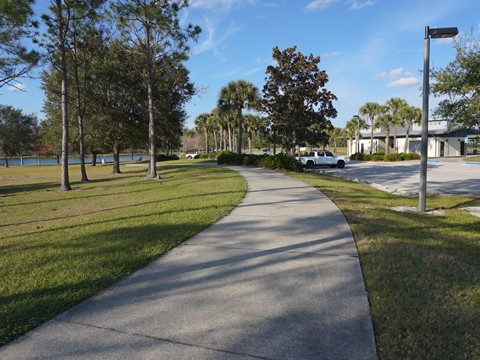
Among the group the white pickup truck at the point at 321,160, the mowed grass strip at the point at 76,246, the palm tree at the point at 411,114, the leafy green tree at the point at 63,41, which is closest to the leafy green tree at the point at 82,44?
the leafy green tree at the point at 63,41

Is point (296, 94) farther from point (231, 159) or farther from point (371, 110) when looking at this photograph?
point (371, 110)

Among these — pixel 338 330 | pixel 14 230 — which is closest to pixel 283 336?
pixel 338 330

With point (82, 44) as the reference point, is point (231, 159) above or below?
below

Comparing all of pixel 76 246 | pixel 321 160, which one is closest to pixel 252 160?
pixel 321 160

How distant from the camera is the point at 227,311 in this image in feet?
10.2

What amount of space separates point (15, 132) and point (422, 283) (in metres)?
67.3

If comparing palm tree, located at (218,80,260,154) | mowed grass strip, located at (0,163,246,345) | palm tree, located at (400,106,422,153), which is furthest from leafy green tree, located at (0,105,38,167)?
palm tree, located at (400,106,422,153)

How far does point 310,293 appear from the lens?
11.4ft

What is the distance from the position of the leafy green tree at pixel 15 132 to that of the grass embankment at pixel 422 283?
6486 centimetres

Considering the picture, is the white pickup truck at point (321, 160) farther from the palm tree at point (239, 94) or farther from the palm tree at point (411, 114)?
the palm tree at point (411, 114)

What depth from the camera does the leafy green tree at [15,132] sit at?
186 ft

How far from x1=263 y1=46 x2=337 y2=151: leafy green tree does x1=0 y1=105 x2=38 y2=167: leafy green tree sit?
1984 inches

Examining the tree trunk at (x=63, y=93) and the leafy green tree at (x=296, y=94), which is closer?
the tree trunk at (x=63, y=93)

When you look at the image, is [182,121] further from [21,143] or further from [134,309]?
[21,143]
